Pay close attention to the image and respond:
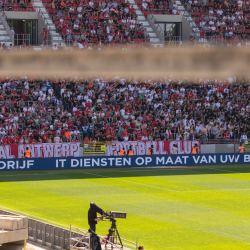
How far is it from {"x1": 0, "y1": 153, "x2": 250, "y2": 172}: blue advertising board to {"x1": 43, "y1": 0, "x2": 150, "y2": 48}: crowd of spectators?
34.7 feet

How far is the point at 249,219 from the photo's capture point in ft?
60.1

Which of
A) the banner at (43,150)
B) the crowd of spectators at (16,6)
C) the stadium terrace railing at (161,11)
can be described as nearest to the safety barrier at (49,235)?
the banner at (43,150)

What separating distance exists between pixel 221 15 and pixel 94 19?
13.5 meters

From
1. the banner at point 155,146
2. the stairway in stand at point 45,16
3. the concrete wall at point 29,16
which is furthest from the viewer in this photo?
the concrete wall at point 29,16

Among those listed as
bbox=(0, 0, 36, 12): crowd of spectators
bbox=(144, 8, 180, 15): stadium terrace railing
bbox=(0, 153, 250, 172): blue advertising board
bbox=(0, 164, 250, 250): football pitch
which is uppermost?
bbox=(144, 8, 180, 15): stadium terrace railing

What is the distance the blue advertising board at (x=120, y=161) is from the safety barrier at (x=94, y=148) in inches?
53.8

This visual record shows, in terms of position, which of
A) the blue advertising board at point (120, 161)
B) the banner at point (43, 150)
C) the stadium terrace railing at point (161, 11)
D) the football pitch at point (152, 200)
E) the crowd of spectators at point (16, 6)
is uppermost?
the stadium terrace railing at point (161, 11)

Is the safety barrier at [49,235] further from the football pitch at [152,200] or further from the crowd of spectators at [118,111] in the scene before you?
the crowd of spectators at [118,111]

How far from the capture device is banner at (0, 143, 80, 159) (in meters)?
30.5

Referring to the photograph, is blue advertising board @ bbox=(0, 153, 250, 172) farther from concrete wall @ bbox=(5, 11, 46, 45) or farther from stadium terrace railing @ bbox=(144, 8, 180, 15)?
stadium terrace railing @ bbox=(144, 8, 180, 15)

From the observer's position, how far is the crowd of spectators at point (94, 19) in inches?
1542

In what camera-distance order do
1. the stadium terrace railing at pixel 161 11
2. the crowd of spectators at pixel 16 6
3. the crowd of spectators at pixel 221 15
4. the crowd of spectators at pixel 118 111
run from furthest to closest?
the stadium terrace railing at pixel 161 11, the crowd of spectators at pixel 221 15, the crowd of spectators at pixel 16 6, the crowd of spectators at pixel 118 111

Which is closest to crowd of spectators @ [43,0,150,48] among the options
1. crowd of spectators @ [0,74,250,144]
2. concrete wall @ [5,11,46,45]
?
concrete wall @ [5,11,46,45]

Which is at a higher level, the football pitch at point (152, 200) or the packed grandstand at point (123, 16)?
the packed grandstand at point (123, 16)
